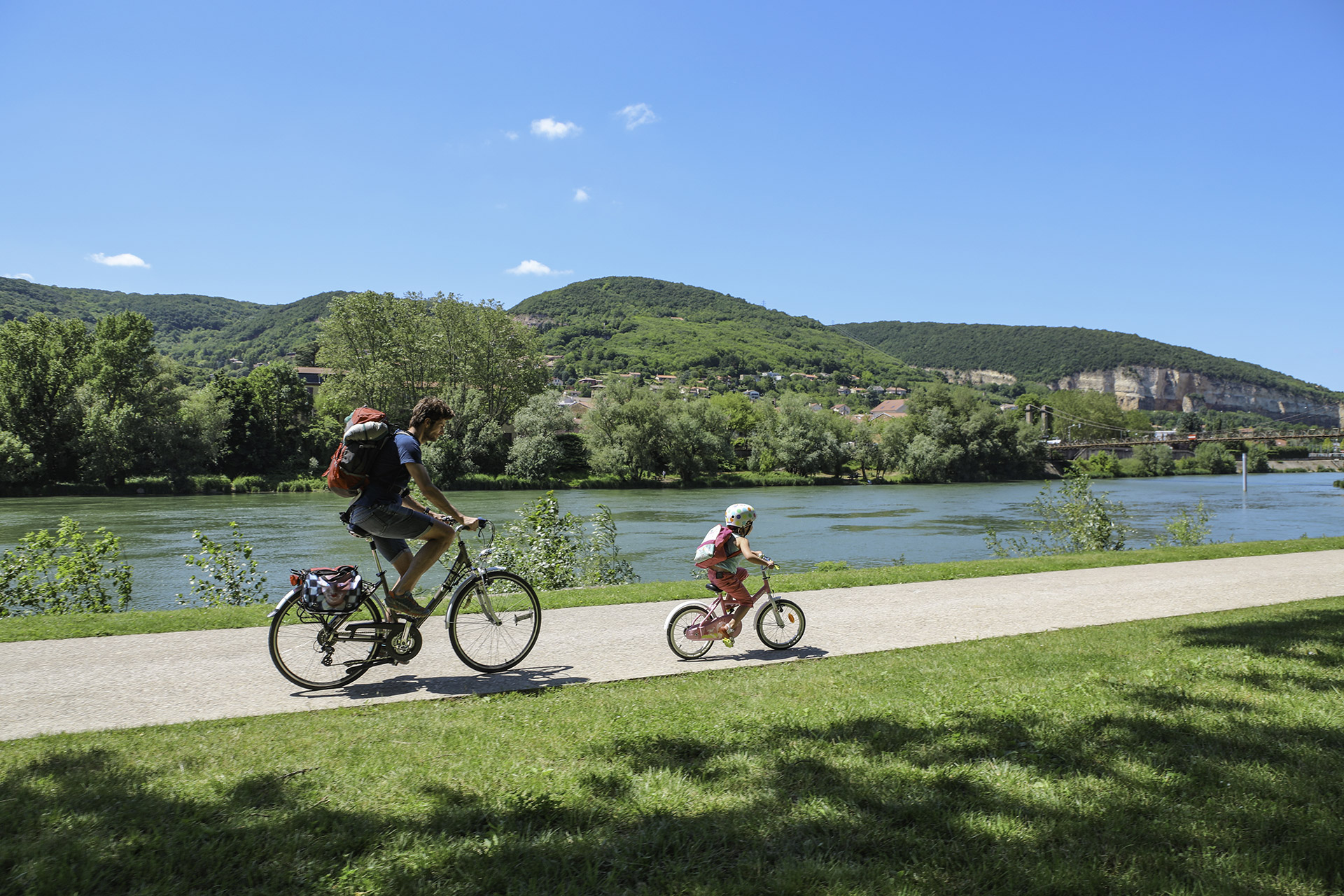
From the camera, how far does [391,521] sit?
16.9 feet

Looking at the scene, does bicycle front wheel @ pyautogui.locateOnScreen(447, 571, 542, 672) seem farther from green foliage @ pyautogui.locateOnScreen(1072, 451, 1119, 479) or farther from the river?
green foliage @ pyautogui.locateOnScreen(1072, 451, 1119, 479)

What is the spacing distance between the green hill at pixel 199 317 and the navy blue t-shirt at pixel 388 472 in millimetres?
137561

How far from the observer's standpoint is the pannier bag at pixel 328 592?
5.10m

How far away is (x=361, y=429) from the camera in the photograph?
16.4 feet

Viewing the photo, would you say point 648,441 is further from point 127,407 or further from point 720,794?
point 720,794

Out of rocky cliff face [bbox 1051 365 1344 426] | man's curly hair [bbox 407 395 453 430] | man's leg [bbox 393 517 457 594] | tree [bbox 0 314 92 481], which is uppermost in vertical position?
rocky cliff face [bbox 1051 365 1344 426]

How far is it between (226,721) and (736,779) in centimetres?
281

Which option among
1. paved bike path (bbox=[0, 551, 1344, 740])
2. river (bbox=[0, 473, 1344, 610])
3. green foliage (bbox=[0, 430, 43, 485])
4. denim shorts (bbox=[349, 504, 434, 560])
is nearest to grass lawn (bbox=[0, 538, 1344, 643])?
paved bike path (bbox=[0, 551, 1344, 740])

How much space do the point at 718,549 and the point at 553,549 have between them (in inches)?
239

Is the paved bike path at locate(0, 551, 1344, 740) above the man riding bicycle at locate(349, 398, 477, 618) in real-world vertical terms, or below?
below

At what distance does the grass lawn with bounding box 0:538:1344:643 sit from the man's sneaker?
2894 millimetres

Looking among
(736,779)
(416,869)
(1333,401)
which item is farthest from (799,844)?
(1333,401)

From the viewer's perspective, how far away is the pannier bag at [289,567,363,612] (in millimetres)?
5098

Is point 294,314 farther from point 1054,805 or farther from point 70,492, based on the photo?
point 1054,805
